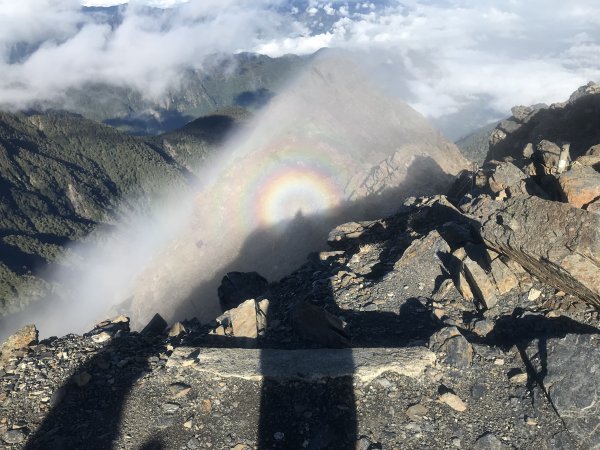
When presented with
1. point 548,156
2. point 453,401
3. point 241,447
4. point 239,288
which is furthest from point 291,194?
point 241,447

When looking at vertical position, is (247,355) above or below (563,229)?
below

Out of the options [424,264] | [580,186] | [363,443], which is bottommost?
[424,264]

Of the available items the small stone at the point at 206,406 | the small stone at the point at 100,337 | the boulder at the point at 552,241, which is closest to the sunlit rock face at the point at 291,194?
the small stone at the point at 100,337

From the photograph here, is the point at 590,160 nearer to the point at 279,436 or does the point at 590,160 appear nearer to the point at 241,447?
the point at 279,436

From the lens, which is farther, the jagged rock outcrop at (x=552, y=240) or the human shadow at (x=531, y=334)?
the jagged rock outcrop at (x=552, y=240)

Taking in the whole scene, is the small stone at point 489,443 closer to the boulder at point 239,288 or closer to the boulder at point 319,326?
the boulder at point 319,326

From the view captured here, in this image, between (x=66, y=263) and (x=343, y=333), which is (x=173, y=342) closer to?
(x=343, y=333)

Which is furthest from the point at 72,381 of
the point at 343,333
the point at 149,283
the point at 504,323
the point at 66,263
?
the point at 66,263
